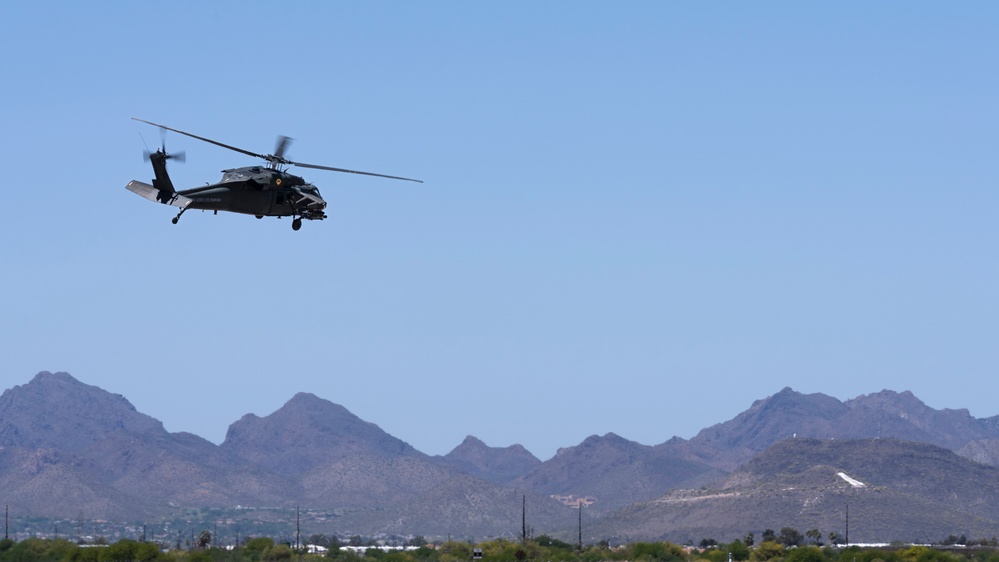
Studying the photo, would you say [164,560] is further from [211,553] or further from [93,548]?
[211,553]

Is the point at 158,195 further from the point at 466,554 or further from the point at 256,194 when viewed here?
the point at 466,554

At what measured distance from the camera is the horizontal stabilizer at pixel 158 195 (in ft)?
242

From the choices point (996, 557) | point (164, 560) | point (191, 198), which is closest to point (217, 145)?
point (191, 198)

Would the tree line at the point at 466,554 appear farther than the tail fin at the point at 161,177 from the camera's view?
Yes

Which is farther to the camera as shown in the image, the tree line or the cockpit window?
the tree line

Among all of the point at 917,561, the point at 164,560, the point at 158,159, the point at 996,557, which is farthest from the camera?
the point at 996,557

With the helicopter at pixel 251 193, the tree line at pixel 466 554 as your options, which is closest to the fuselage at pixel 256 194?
the helicopter at pixel 251 193

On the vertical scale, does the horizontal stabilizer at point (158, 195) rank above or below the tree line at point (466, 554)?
above

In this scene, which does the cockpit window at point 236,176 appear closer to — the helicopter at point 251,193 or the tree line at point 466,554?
the helicopter at point 251,193

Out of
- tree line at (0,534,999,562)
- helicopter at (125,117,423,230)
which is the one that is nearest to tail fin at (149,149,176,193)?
helicopter at (125,117,423,230)

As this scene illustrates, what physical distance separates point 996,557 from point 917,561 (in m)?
16.3

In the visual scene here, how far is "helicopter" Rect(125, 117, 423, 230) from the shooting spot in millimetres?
72875

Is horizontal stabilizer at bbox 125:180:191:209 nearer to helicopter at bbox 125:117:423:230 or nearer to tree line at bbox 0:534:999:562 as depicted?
helicopter at bbox 125:117:423:230

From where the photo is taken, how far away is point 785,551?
176 m
